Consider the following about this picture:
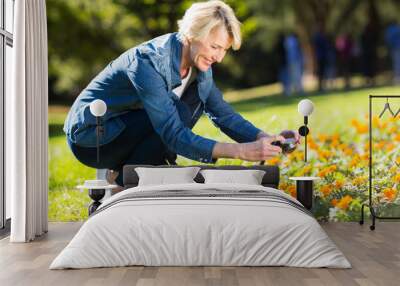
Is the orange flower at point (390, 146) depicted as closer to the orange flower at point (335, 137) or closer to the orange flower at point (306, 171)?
the orange flower at point (335, 137)

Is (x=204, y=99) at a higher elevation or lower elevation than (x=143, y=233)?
higher

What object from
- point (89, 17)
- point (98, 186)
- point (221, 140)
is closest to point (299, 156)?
point (221, 140)

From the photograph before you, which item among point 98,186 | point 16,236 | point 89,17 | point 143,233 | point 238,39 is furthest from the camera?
point 89,17

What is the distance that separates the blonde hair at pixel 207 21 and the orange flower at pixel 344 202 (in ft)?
6.52

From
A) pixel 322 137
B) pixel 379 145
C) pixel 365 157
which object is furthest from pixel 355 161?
pixel 322 137

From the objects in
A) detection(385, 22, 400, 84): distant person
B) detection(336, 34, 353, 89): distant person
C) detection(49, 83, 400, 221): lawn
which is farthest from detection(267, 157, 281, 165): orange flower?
detection(385, 22, 400, 84): distant person

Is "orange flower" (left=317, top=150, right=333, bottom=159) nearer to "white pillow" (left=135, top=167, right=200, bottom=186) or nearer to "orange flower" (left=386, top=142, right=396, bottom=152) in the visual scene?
"orange flower" (left=386, top=142, right=396, bottom=152)

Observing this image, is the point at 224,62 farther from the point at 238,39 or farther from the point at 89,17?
the point at 89,17

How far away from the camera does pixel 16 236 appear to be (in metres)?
5.83

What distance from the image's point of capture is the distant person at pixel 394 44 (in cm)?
725

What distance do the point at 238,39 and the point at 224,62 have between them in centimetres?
30

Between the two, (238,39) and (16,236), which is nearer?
(16,236)

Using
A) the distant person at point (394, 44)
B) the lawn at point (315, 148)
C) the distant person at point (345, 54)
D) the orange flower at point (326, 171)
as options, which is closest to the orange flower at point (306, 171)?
the lawn at point (315, 148)

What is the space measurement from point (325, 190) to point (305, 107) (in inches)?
38.3
